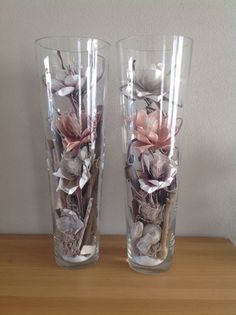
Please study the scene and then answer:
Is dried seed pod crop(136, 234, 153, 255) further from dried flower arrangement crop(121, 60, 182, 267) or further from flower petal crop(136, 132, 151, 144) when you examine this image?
flower petal crop(136, 132, 151, 144)

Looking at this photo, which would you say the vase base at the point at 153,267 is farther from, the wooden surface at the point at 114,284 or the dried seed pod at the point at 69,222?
the dried seed pod at the point at 69,222

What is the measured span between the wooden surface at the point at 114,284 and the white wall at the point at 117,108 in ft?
0.28

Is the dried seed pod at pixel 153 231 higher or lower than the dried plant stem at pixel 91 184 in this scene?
lower

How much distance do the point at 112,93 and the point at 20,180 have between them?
0.87ft

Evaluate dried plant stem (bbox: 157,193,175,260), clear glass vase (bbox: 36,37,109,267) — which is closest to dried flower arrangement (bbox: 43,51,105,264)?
clear glass vase (bbox: 36,37,109,267)

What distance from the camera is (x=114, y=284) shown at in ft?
1.96

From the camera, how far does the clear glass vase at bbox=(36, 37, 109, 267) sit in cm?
61

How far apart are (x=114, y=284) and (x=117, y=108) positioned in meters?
0.34

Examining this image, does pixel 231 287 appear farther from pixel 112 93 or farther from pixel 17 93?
pixel 17 93

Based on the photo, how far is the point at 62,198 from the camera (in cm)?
64

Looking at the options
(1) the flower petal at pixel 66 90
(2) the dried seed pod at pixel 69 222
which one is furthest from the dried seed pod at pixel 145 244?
(1) the flower petal at pixel 66 90

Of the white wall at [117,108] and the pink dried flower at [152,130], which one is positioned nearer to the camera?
the pink dried flower at [152,130]

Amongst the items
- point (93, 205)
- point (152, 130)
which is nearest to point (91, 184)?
point (93, 205)

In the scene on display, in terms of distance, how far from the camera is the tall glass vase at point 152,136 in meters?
0.60
